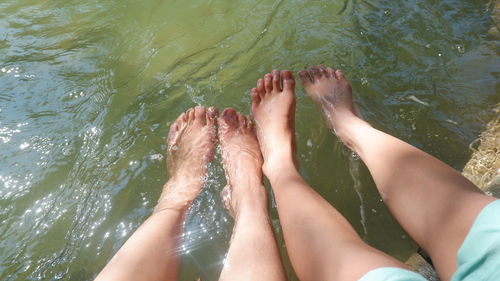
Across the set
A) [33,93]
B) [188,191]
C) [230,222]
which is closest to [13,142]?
[33,93]

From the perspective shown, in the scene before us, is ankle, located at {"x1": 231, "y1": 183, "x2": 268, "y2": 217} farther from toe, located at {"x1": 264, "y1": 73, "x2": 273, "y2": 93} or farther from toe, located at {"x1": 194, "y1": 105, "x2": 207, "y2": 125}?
toe, located at {"x1": 264, "y1": 73, "x2": 273, "y2": 93}

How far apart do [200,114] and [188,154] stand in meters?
0.26

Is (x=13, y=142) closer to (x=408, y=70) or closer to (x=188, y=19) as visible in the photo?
(x=188, y=19)

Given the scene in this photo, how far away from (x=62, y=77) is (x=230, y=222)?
1419 millimetres

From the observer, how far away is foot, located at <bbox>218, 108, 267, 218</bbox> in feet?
5.27

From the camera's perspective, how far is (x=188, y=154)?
1.90 meters

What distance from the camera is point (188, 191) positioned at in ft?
5.59

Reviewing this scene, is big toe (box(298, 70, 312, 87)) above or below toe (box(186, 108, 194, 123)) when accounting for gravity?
above

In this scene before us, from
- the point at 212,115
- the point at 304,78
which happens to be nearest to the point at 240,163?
the point at 212,115

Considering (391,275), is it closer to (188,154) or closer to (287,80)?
(188,154)

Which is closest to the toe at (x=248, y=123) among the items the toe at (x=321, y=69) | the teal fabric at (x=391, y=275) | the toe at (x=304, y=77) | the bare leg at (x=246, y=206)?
the bare leg at (x=246, y=206)

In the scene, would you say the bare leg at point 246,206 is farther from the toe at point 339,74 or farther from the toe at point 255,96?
the toe at point 339,74

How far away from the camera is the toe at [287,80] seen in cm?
204

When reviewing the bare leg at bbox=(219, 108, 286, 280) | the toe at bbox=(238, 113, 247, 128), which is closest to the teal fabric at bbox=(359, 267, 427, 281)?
the bare leg at bbox=(219, 108, 286, 280)
